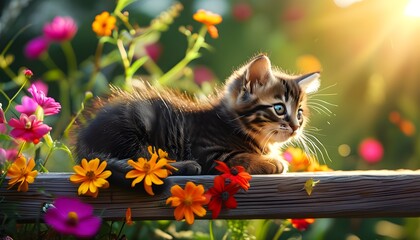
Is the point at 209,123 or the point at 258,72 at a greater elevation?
the point at 258,72

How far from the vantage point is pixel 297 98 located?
215 cm

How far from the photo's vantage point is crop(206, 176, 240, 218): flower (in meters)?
1.76

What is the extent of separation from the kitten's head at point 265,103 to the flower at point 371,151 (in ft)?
4.09

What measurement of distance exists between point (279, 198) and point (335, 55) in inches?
89.9

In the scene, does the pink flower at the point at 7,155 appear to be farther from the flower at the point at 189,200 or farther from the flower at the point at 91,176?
the flower at the point at 189,200

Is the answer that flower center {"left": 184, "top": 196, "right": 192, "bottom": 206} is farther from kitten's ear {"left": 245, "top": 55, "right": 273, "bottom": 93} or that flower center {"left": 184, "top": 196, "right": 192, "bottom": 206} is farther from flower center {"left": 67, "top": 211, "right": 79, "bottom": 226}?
kitten's ear {"left": 245, "top": 55, "right": 273, "bottom": 93}

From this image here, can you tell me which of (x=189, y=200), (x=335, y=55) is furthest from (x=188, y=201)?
(x=335, y=55)

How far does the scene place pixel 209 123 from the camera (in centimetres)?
208

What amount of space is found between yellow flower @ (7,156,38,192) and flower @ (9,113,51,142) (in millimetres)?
61

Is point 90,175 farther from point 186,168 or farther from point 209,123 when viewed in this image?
point 209,123

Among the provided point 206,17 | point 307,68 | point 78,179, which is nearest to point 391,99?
point 307,68

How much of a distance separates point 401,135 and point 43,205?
7.61 ft

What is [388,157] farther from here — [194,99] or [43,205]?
[43,205]

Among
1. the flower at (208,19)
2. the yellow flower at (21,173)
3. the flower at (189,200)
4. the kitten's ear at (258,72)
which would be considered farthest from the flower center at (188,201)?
the flower at (208,19)
